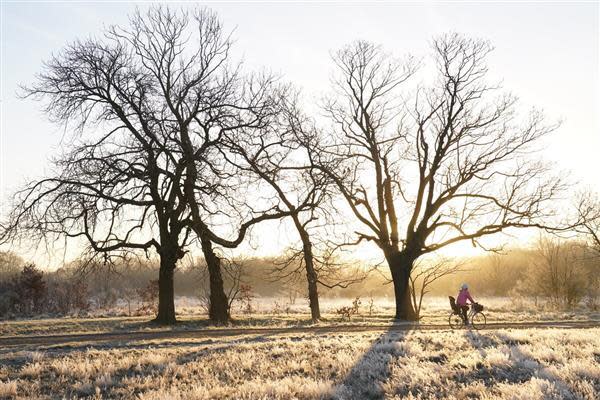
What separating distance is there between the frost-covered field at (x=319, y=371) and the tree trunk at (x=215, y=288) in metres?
12.6

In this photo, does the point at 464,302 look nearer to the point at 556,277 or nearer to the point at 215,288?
the point at 215,288

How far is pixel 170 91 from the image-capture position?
98.1 ft

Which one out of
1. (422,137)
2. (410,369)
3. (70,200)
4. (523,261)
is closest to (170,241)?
(70,200)

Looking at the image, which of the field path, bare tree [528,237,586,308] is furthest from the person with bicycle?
bare tree [528,237,586,308]

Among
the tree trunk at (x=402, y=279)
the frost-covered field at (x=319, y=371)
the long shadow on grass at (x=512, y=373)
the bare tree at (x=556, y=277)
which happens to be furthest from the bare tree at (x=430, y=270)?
the long shadow on grass at (x=512, y=373)

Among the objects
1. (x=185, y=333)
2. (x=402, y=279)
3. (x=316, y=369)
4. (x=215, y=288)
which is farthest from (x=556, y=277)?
(x=316, y=369)

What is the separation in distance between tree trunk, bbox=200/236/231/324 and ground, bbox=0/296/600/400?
10.8m

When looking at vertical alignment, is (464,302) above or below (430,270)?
below

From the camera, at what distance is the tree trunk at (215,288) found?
2884 centimetres

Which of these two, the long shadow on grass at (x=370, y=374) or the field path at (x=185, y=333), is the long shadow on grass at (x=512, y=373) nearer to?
the long shadow on grass at (x=370, y=374)

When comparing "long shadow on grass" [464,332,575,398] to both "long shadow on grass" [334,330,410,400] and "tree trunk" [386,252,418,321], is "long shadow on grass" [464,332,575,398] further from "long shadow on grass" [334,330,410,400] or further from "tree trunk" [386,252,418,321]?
"tree trunk" [386,252,418,321]

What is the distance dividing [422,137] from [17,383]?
25372 millimetres

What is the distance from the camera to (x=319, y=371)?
1238 cm

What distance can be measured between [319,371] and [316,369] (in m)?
0.21
